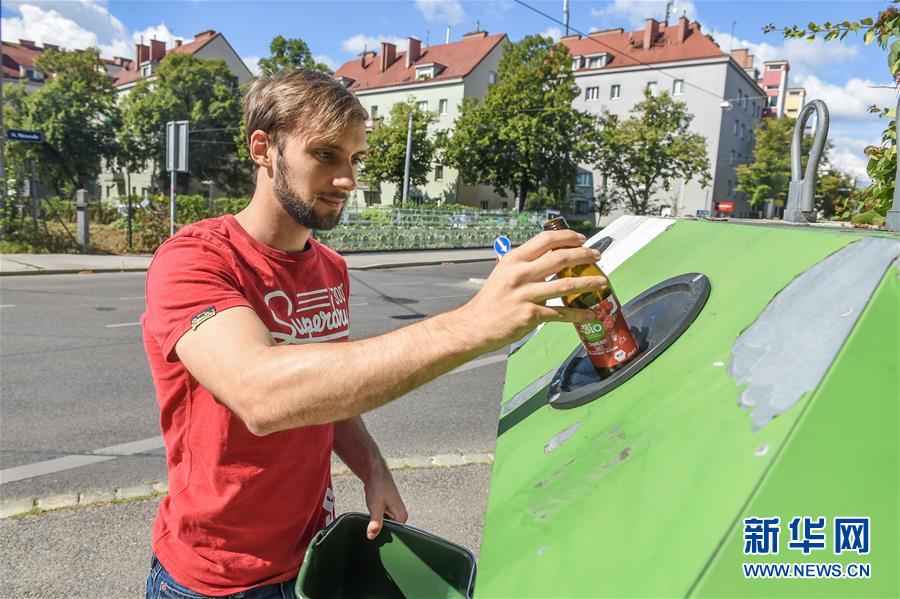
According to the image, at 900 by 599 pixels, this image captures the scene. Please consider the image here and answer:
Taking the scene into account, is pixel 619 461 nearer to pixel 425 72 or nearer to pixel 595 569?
pixel 595 569

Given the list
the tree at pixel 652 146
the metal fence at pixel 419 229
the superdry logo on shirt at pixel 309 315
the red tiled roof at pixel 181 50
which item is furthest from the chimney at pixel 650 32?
the superdry logo on shirt at pixel 309 315

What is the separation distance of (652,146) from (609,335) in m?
39.0

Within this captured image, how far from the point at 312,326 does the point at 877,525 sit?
1.28 metres

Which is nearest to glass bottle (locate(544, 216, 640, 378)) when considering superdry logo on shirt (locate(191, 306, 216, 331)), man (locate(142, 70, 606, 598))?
man (locate(142, 70, 606, 598))

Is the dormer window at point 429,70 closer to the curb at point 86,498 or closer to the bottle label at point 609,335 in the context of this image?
the curb at point 86,498

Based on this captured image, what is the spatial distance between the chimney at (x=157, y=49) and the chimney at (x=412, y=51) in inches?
912

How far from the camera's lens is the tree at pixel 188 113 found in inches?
1566

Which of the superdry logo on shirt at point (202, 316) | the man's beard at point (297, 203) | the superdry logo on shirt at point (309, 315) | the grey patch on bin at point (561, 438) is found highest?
the man's beard at point (297, 203)

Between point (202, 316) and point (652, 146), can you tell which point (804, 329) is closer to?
point (202, 316)

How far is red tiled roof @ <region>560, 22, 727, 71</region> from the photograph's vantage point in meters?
44.2

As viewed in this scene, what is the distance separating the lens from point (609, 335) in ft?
4.00

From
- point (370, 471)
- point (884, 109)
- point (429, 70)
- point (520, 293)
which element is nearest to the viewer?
point (520, 293)

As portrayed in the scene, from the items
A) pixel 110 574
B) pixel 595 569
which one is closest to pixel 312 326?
pixel 595 569

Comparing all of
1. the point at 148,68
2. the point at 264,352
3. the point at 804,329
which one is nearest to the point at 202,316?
the point at 264,352
